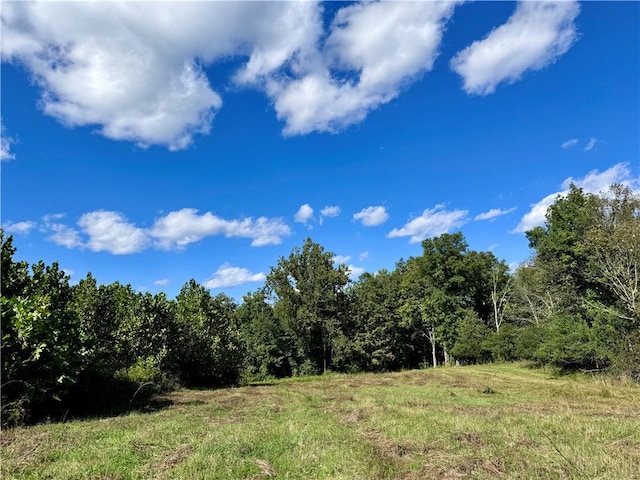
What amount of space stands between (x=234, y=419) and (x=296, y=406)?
3.68 metres

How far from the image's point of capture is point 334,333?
45000 mm

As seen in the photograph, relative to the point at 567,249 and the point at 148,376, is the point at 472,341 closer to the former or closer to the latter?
the point at 567,249

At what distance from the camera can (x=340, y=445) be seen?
841 cm

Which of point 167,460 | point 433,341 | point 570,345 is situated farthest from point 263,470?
point 433,341

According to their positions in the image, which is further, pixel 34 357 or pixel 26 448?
pixel 34 357

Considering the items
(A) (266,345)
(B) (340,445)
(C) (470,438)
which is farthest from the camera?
(A) (266,345)

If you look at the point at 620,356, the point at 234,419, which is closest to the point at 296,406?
the point at 234,419

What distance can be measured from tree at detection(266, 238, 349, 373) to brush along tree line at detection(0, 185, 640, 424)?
13 centimetres

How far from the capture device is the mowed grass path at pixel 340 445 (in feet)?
21.7

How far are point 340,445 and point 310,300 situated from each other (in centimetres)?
3639

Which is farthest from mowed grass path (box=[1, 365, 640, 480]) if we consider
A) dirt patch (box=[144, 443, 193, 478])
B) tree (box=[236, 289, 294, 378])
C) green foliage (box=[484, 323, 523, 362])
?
tree (box=[236, 289, 294, 378])

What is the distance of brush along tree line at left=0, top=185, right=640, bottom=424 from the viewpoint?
12.9 meters

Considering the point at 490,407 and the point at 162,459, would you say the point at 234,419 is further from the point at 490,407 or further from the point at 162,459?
the point at 490,407

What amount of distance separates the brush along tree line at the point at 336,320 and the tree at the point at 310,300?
0.13 metres
